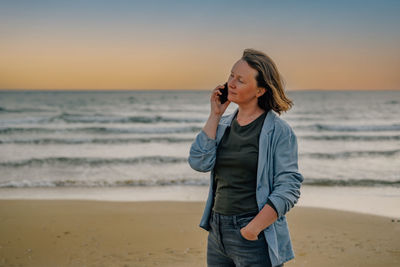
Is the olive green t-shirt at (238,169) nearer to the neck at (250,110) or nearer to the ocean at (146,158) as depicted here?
the neck at (250,110)

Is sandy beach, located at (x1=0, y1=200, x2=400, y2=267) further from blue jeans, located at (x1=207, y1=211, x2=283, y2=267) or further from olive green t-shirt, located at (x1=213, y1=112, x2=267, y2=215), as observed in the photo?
olive green t-shirt, located at (x1=213, y1=112, x2=267, y2=215)

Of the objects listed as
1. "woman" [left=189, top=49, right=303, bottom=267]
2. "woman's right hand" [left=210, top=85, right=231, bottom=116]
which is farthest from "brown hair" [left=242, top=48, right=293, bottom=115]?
"woman's right hand" [left=210, top=85, right=231, bottom=116]

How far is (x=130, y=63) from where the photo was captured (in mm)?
39062

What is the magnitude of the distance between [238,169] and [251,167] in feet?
0.25

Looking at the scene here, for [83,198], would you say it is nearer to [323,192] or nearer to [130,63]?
[323,192]

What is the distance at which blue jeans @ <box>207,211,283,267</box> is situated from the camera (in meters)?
2.13

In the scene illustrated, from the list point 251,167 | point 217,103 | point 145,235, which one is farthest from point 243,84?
point 145,235

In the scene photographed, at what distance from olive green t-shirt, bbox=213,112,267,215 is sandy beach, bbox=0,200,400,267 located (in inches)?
127

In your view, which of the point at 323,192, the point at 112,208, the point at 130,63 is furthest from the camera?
the point at 130,63

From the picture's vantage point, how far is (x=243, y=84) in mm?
2146

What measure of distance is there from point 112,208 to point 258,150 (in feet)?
20.3

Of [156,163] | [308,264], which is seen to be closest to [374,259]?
[308,264]

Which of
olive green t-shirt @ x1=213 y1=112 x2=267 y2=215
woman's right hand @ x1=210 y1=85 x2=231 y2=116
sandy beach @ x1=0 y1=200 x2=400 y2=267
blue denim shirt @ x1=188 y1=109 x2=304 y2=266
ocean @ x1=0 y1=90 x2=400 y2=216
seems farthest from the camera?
ocean @ x1=0 y1=90 x2=400 y2=216

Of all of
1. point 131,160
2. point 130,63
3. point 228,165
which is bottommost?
point 131,160
